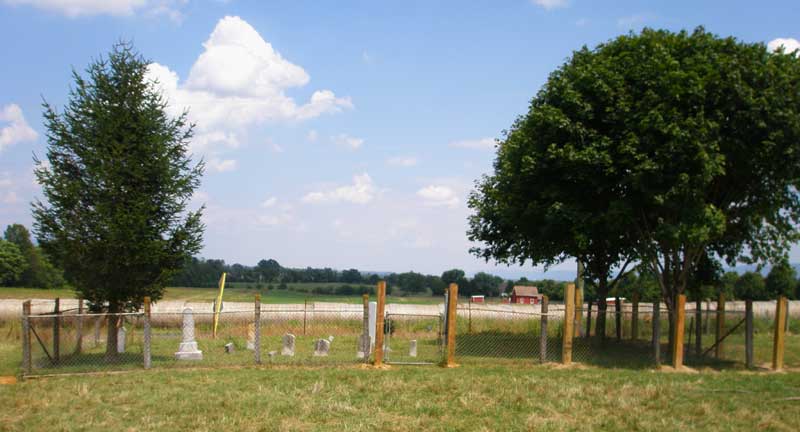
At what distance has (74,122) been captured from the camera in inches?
653

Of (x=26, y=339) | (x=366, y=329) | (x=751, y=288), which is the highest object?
(x=366, y=329)

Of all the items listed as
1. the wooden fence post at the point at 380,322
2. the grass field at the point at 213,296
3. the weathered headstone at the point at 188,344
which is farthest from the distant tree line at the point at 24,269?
the wooden fence post at the point at 380,322

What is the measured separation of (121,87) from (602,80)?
12.4 metres

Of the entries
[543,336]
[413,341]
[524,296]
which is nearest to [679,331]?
[543,336]

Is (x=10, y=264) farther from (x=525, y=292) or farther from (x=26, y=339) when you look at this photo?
(x=26, y=339)

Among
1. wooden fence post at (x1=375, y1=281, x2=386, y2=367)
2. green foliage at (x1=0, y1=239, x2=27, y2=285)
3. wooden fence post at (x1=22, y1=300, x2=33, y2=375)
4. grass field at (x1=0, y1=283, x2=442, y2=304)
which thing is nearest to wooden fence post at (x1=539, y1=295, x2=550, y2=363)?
wooden fence post at (x1=375, y1=281, x2=386, y2=367)

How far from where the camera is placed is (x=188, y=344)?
57.9 ft

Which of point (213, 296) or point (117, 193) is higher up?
point (117, 193)

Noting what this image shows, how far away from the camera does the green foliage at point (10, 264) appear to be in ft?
224

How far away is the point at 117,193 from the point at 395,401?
9.15 m

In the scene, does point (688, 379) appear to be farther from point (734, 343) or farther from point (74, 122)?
point (74, 122)

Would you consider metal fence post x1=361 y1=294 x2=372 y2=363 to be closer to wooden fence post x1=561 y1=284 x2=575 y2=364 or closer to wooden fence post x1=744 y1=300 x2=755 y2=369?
wooden fence post x1=561 y1=284 x2=575 y2=364

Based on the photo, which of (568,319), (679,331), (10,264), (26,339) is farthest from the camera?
(10,264)

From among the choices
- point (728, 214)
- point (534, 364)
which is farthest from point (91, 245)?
point (728, 214)
